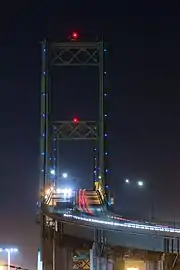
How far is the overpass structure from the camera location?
129 ft

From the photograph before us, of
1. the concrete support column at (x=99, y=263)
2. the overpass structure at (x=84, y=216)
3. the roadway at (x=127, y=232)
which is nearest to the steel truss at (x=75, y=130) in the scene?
the overpass structure at (x=84, y=216)

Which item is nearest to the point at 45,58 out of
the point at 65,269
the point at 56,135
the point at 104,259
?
the point at 56,135

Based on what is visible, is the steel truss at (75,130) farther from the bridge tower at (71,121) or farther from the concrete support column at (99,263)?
the concrete support column at (99,263)

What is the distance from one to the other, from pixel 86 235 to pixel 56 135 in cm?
3857

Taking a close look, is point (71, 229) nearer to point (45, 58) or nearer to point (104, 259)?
point (104, 259)

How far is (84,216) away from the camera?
5300 cm

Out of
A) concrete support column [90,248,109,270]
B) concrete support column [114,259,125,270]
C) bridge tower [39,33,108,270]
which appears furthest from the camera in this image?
bridge tower [39,33,108,270]

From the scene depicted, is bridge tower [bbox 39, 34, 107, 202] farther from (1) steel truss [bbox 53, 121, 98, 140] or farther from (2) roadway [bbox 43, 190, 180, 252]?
(2) roadway [bbox 43, 190, 180, 252]

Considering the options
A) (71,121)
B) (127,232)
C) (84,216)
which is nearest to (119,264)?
(127,232)

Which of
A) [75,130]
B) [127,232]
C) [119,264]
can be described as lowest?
[119,264]

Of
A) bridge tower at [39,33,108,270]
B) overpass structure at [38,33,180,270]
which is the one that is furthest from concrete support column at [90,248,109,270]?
bridge tower at [39,33,108,270]

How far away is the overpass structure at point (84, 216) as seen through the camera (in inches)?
1549

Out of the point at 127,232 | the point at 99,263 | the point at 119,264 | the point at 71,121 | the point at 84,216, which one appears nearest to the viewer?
the point at 127,232

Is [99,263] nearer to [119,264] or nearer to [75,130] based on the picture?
[119,264]
